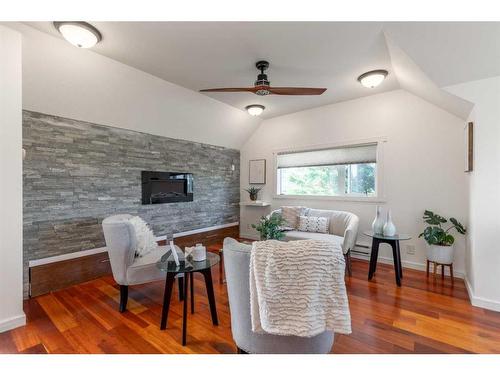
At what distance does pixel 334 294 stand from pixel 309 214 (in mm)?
2911

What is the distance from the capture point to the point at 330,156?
423cm

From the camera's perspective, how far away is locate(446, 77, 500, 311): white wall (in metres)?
2.25

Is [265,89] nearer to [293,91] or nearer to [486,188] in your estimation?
[293,91]

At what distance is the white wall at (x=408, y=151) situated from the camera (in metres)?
3.09

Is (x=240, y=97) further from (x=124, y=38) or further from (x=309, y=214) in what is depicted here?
(x=309, y=214)

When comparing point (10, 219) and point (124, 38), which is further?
point (124, 38)

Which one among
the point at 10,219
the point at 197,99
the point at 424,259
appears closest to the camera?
the point at 10,219

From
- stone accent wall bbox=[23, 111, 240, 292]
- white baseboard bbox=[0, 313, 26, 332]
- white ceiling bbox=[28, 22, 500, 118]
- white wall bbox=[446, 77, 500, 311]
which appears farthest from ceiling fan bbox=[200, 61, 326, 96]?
white baseboard bbox=[0, 313, 26, 332]

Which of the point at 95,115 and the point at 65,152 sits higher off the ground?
the point at 95,115

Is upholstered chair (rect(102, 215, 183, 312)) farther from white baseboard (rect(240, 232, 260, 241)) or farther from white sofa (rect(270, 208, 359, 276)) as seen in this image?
white baseboard (rect(240, 232, 260, 241))

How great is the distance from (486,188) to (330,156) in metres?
2.19

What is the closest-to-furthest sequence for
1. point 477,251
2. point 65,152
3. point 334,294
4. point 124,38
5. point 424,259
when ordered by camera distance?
point 334,294, point 124,38, point 477,251, point 65,152, point 424,259
